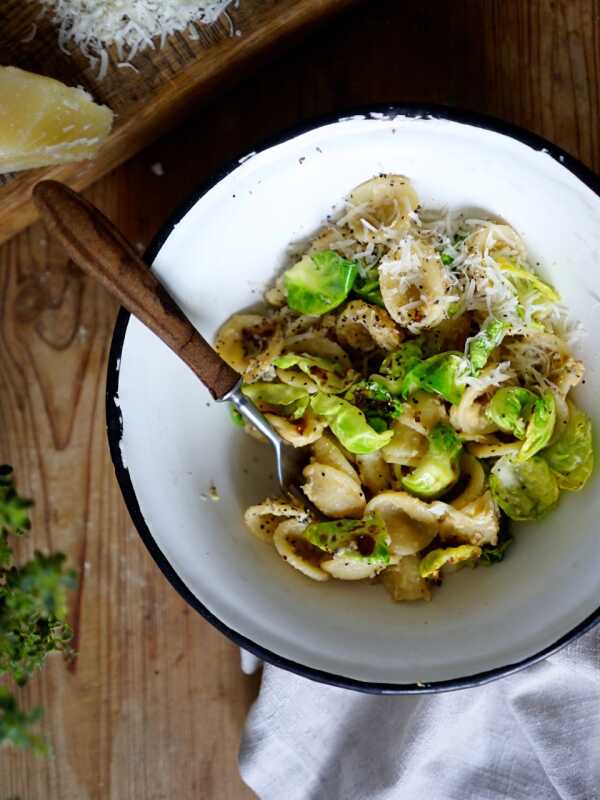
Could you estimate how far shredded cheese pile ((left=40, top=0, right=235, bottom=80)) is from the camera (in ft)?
4.03

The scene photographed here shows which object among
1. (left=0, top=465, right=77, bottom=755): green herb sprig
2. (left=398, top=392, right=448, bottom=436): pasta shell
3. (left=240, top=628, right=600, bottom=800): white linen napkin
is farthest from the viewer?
(left=240, top=628, right=600, bottom=800): white linen napkin

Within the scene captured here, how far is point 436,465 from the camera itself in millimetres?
1198

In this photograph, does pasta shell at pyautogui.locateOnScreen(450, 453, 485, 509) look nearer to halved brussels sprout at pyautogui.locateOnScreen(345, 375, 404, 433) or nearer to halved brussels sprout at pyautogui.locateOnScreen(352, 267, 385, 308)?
halved brussels sprout at pyautogui.locateOnScreen(345, 375, 404, 433)

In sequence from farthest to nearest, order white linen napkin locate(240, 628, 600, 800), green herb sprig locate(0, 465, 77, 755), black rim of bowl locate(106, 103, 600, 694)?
white linen napkin locate(240, 628, 600, 800)
black rim of bowl locate(106, 103, 600, 694)
green herb sprig locate(0, 465, 77, 755)

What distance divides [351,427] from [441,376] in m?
0.13

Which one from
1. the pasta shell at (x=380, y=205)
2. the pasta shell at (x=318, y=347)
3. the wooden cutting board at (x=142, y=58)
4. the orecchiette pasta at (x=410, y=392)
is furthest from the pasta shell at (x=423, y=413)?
the wooden cutting board at (x=142, y=58)

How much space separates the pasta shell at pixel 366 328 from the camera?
1220 mm

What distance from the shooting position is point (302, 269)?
122 centimetres

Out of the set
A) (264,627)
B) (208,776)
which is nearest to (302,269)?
(264,627)

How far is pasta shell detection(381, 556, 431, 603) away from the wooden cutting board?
674 millimetres

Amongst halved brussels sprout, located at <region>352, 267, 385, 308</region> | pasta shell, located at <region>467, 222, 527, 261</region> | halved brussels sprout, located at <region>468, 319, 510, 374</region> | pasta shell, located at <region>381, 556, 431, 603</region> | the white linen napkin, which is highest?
halved brussels sprout, located at <region>352, 267, 385, 308</region>

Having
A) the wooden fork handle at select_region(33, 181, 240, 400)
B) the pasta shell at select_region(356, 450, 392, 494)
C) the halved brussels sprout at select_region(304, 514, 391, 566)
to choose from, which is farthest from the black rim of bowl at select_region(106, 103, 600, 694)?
the pasta shell at select_region(356, 450, 392, 494)

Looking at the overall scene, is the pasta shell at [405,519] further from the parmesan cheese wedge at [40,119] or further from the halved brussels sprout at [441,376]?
the parmesan cheese wedge at [40,119]

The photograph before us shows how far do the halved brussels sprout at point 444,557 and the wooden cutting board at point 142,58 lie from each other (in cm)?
68
